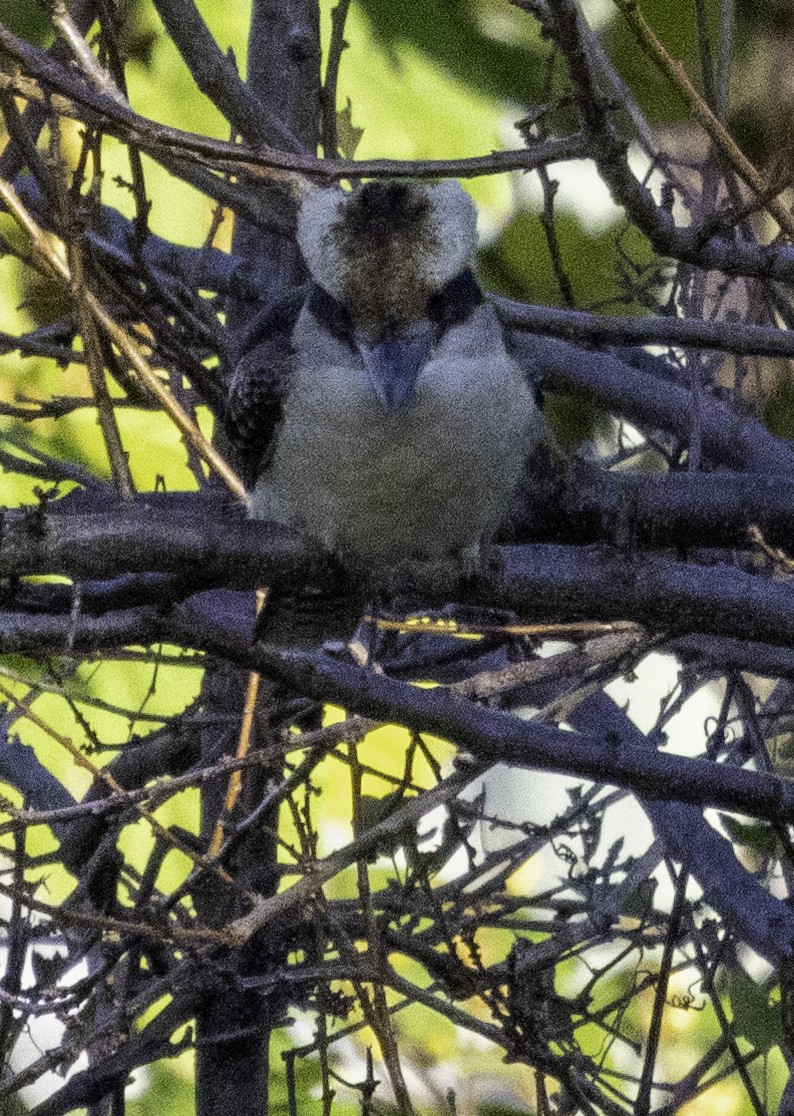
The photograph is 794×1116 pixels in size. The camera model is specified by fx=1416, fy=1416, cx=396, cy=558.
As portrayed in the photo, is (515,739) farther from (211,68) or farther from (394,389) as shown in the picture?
(211,68)

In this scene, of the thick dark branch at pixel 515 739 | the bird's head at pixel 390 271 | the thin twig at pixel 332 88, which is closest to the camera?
the thick dark branch at pixel 515 739

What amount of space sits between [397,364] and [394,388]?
4cm

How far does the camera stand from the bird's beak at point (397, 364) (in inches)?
78.2

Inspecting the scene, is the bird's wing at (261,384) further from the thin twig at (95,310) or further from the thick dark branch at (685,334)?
the thick dark branch at (685,334)

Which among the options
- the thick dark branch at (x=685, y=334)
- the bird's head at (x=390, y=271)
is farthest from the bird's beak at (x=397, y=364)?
the thick dark branch at (x=685, y=334)

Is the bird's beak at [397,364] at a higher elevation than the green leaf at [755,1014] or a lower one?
higher

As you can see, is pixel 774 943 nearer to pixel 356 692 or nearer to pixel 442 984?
pixel 442 984

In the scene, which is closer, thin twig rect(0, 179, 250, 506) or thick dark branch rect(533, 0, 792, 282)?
thick dark branch rect(533, 0, 792, 282)

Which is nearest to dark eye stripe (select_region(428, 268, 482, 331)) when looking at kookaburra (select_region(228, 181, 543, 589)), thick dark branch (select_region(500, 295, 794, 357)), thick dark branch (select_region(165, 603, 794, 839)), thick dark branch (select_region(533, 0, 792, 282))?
kookaburra (select_region(228, 181, 543, 589))

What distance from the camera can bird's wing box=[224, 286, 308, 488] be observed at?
2225 mm

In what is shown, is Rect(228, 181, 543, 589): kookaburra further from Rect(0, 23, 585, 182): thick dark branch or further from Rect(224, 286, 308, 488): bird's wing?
Rect(0, 23, 585, 182): thick dark branch

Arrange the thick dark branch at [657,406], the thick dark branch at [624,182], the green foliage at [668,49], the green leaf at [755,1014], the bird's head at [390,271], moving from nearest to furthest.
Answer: the thick dark branch at [624,182], the bird's head at [390,271], the green leaf at [755,1014], the thick dark branch at [657,406], the green foliage at [668,49]

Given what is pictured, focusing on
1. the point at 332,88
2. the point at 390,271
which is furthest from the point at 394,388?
the point at 332,88

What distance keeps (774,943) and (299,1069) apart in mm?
1299
